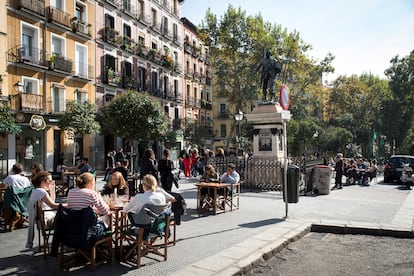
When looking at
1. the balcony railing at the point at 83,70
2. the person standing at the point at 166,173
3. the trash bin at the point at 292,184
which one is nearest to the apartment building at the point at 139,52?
the balcony railing at the point at 83,70

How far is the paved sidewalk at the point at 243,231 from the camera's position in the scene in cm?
488

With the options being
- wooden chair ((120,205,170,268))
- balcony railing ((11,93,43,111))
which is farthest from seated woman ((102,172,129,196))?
balcony railing ((11,93,43,111))

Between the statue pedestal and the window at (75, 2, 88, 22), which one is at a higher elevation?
the window at (75, 2, 88, 22)

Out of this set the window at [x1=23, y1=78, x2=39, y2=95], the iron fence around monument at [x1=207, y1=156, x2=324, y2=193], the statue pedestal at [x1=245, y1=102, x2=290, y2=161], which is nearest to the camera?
the iron fence around monument at [x1=207, y1=156, x2=324, y2=193]

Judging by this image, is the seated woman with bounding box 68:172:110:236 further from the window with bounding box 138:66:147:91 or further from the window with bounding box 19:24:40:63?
the window with bounding box 138:66:147:91

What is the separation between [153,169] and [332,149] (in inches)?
1545

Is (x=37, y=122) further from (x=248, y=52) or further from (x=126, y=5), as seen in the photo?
(x=248, y=52)

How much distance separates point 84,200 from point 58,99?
19213 mm

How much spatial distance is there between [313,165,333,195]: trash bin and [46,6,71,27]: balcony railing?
58.8ft

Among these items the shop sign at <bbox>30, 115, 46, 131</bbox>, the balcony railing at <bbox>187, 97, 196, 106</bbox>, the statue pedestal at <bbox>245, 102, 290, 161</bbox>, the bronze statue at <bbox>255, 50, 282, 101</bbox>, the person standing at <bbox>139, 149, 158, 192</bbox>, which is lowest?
the person standing at <bbox>139, 149, 158, 192</bbox>

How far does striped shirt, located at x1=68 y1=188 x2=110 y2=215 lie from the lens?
4.91m

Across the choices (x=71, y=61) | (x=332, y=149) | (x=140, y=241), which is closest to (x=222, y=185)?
(x=140, y=241)

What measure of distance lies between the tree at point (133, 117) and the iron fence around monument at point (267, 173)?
31.8ft

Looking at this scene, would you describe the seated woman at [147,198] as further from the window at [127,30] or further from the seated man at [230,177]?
the window at [127,30]
